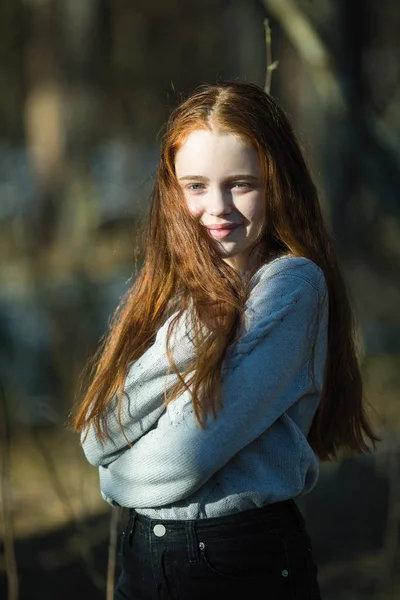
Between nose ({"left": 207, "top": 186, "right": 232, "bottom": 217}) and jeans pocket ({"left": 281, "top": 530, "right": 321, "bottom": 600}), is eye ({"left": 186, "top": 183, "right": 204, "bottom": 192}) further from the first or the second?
jeans pocket ({"left": 281, "top": 530, "right": 321, "bottom": 600})

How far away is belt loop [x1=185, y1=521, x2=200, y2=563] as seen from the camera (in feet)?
5.93

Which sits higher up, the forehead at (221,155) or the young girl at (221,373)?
the forehead at (221,155)

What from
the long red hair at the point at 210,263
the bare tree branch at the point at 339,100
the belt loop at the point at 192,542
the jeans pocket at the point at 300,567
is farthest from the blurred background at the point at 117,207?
the jeans pocket at the point at 300,567

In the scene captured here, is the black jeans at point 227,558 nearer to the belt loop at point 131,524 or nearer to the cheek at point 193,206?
the belt loop at point 131,524

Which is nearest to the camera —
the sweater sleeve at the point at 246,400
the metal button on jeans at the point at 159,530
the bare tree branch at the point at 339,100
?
the sweater sleeve at the point at 246,400

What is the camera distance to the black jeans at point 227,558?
5.95ft

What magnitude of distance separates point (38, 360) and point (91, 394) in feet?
15.7

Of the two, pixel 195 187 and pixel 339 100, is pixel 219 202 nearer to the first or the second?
pixel 195 187

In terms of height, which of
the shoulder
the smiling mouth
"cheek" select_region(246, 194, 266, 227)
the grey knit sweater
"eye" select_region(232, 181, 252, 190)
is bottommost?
the grey knit sweater

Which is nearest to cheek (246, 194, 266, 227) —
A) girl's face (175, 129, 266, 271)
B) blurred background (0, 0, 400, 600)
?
girl's face (175, 129, 266, 271)

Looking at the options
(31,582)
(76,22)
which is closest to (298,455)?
(31,582)

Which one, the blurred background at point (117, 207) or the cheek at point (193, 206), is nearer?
the cheek at point (193, 206)

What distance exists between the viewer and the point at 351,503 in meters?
4.71

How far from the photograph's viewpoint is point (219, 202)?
6.09 feet
